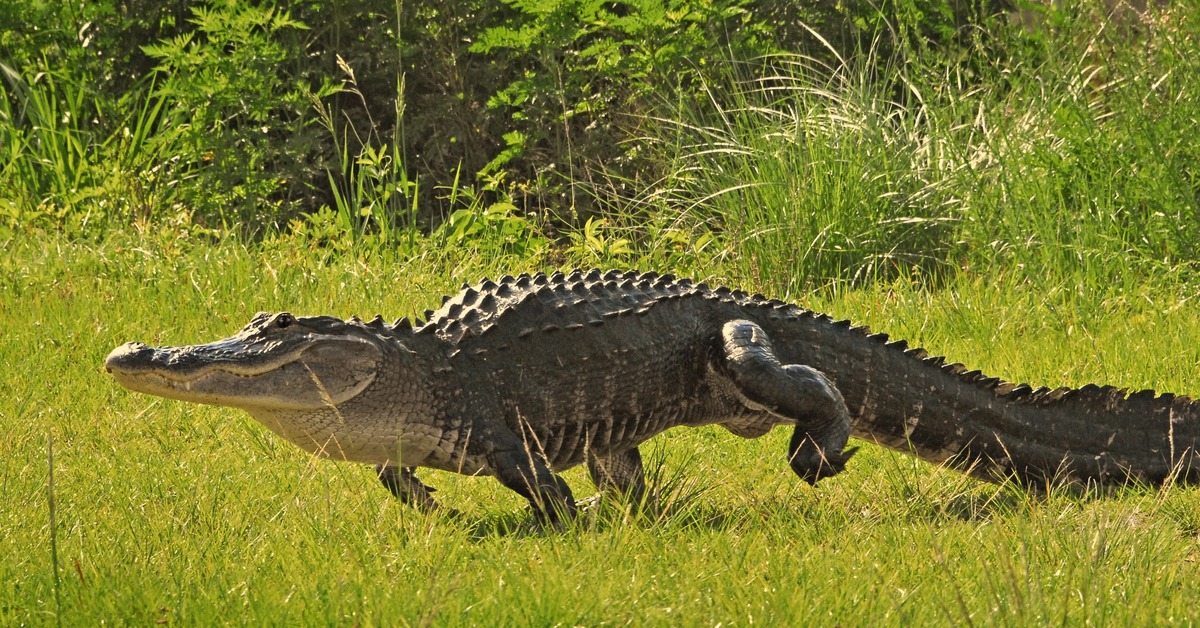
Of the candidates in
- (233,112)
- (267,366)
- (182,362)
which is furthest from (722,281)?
(182,362)

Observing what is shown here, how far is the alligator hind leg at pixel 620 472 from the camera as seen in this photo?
15.5 feet

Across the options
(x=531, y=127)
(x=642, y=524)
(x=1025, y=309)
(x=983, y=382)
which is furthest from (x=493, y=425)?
(x=531, y=127)

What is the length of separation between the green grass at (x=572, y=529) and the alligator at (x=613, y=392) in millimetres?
160

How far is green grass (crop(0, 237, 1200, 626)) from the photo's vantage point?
3.28 m

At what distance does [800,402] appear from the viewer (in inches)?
177

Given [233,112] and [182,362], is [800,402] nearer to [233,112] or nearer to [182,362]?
[182,362]

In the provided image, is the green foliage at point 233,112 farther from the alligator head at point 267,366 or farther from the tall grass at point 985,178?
the alligator head at point 267,366

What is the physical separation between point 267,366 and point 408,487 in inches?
25.9

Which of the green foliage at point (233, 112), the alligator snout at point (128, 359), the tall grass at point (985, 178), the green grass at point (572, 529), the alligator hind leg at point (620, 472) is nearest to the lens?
the green grass at point (572, 529)

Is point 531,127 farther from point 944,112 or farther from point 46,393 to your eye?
point 46,393

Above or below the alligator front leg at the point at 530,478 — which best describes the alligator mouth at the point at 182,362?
above

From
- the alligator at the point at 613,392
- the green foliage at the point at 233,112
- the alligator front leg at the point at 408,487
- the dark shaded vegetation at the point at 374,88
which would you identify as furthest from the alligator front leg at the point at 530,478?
the green foliage at the point at 233,112

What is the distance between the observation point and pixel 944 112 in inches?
325

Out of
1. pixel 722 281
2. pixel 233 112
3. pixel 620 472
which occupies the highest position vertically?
pixel 620 472
